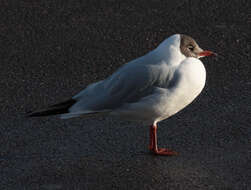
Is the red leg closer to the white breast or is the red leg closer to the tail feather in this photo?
the white breast

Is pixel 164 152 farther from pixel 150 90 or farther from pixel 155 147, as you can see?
pixel 150 90

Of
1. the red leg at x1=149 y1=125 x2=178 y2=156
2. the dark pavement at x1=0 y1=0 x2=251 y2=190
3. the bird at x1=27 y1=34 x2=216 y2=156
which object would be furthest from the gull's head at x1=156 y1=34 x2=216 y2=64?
the dark pavement at x1=0 y1=0 x2=251 y2=190

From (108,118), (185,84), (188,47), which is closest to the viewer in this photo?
(185,84)

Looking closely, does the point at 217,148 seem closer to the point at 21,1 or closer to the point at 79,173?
the point at 79,173

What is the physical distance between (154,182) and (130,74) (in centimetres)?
88

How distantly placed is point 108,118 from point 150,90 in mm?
883

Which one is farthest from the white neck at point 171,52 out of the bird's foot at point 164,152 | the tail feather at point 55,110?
the tail feather at point 55,110

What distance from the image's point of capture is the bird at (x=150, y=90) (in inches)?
193

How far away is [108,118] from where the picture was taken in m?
5.71

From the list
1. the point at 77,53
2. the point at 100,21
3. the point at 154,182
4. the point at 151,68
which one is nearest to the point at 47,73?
the point at 77,53

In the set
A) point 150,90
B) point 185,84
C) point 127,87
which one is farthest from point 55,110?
point 185,84

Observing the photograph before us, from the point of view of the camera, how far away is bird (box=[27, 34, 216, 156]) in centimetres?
490

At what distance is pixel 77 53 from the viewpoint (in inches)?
274

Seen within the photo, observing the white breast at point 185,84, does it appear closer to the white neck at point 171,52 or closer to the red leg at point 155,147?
the white neck at point 171,52
